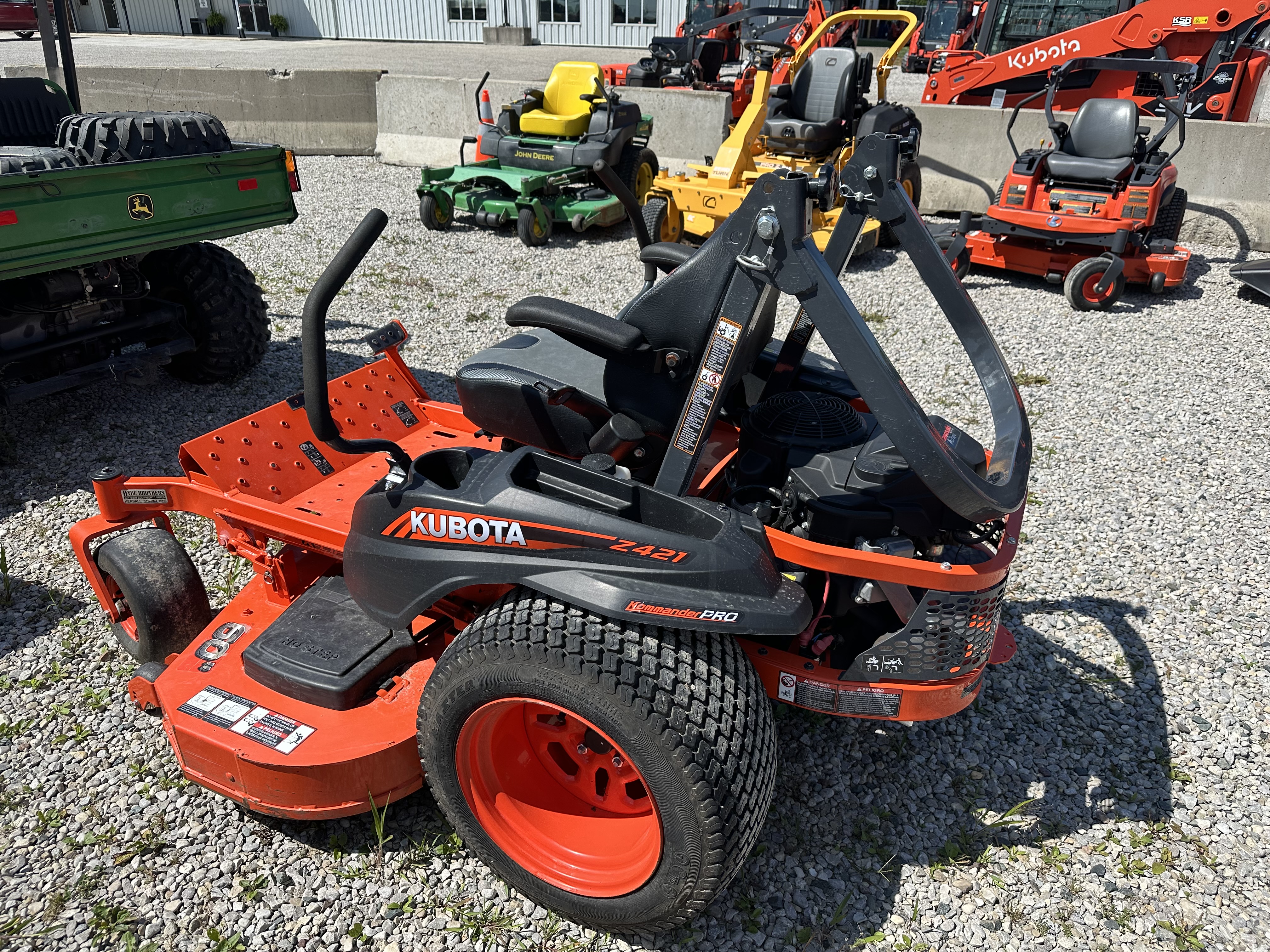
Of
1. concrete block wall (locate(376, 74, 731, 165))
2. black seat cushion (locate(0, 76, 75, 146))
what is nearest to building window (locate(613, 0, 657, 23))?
concrete block wall (locate(376, 74, 731, 165))

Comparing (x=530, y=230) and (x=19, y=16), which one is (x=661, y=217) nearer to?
(x=530, y=230)

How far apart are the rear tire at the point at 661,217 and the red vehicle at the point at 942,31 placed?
6.49 meters

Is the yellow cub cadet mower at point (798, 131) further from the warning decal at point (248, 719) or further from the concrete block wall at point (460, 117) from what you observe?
the warning decal at point (248, 719)

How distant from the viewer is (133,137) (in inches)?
166

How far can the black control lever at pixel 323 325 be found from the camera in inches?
80.3

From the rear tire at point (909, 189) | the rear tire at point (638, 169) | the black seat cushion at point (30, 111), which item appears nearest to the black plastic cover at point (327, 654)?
the black seat cushion at point (30, 111)

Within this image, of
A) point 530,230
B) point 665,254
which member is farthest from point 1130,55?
point 665,254

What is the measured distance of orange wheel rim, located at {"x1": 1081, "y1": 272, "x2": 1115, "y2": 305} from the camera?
6.68m

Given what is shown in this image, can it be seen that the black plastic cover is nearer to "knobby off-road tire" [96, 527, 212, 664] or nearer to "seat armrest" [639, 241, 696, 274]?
"knobby off-road tire" [96, 527, 212, 664]

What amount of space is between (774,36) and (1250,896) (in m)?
10.4

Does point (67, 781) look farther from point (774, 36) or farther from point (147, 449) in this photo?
point (774, 36)

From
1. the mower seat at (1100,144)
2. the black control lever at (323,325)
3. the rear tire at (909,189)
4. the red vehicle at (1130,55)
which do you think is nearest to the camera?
the black control lever at (323,325)

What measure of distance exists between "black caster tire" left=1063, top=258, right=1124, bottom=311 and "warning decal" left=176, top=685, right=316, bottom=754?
6.48 m

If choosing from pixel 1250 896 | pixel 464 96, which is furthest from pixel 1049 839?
pixel 464 96
